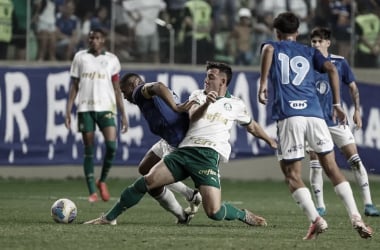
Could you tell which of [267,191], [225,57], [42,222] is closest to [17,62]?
[225,57]

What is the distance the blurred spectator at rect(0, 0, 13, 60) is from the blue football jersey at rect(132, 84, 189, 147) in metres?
9.55

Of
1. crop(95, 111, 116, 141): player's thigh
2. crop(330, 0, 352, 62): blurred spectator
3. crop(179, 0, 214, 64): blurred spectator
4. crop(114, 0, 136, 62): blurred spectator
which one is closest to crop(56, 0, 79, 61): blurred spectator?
crop(114, 0, 136, 62): blurred spectator

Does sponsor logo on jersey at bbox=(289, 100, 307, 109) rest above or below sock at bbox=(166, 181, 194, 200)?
above

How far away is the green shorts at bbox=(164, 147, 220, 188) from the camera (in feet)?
39.2

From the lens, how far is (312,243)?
1040 centimetres

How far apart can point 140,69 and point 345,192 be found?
36.4 feet

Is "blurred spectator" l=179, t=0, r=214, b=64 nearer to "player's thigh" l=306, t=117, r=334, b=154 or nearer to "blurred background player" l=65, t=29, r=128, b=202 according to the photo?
"blurred background player" l=65, t=29, r=128, b=202

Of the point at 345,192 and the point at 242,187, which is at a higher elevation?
the point at 345,192

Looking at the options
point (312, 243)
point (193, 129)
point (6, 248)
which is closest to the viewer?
point (6, 248)

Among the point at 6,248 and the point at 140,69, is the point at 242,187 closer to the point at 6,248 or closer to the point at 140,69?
the point at 140,69

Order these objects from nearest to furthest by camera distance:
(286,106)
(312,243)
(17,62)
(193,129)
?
(312,243), (286,106), (193,129), (17,62)

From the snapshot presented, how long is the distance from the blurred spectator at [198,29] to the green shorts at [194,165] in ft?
33.5

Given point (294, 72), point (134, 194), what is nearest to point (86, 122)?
point (134, 194)

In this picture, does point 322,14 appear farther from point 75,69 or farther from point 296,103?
point 296,103
